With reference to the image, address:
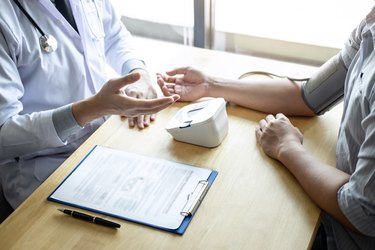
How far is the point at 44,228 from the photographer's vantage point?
2.94 ft

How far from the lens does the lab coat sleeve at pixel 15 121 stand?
1096 millimetres

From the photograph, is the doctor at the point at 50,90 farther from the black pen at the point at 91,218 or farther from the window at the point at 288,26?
the window at the point at 288,26

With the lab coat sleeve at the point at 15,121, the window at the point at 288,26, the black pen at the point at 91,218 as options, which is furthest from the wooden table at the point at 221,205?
the window at the point at 288,26

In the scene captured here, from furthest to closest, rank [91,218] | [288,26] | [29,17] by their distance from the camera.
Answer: [288,26] → [29,17] → [91,218]

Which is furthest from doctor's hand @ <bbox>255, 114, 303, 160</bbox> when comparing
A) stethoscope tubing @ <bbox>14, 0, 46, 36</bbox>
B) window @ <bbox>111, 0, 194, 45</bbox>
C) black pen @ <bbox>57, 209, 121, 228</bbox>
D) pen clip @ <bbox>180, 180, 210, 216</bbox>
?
window @ <bbox>111, 0, 194, 45</bbox>

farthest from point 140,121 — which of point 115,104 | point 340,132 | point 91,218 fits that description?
point 340,132

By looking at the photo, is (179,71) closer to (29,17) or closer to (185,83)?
(185,83)

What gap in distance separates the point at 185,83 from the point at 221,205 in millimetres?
521

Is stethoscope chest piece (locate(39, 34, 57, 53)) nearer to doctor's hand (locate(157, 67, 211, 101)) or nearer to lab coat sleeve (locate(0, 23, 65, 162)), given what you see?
lab coat sleeve (locate(0, 23, 65, 162))

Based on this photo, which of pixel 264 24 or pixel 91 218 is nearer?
pixel 91 218

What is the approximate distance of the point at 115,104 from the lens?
43.2 inches

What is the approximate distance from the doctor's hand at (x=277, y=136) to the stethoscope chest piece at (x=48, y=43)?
64 centimetres

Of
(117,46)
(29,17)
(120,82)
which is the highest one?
(29,17)

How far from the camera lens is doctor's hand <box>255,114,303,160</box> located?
1060 mm
